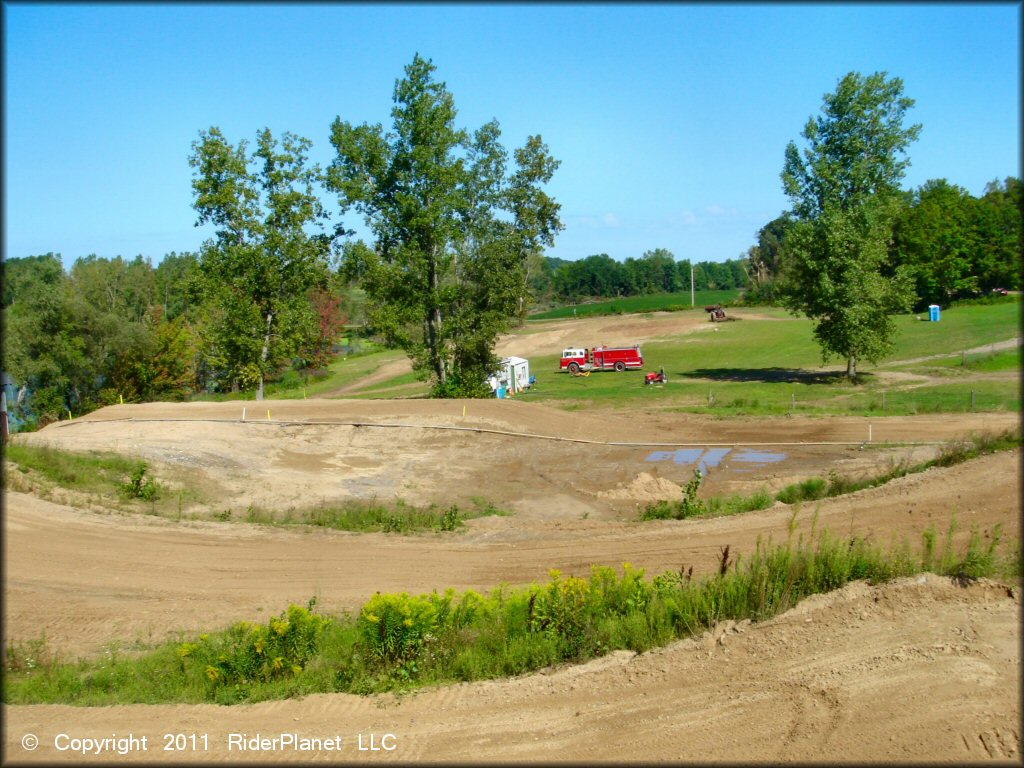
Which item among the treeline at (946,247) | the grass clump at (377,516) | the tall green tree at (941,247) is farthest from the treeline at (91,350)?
the tall green tree at (941,247)

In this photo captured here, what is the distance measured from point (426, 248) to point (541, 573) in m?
25.5

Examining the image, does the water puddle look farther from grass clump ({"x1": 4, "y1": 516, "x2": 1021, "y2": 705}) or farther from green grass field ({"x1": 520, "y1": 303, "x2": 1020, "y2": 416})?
grass clump ({"x1": 4, "y1": 516, "x2": 1021, "y2": 705})

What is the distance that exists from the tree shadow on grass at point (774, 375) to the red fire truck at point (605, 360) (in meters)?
4.19

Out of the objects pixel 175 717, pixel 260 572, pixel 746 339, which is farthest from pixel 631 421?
pixel 746 339

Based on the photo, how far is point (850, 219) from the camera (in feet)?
141

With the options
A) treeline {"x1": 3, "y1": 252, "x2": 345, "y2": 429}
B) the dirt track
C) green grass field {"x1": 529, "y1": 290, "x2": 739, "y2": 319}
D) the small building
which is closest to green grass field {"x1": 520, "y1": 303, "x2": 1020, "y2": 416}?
the small building

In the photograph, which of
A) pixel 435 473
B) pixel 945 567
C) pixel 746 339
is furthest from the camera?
pixel 746 339

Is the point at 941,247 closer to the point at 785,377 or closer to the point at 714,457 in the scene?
the point at 785,377

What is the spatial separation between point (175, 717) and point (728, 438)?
947 inches

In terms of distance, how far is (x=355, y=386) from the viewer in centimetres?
6344

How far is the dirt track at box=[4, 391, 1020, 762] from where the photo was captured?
312 inches

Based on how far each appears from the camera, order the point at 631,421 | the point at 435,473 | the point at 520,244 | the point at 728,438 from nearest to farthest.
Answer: the point at 435,473, the point at 728,438, the point at 631,421, the point at 520,244

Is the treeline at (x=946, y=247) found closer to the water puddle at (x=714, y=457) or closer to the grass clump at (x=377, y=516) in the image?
the water puddle at (x=714, y=457)

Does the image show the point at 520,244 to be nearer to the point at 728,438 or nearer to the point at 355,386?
the point at 728,438
